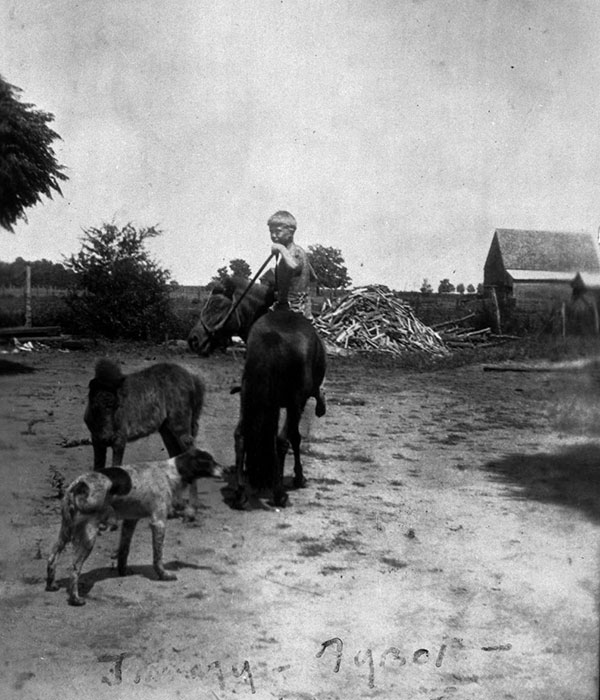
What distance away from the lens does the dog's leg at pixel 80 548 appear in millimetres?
3875

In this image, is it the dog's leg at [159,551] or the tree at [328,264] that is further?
the tree at [328,264]

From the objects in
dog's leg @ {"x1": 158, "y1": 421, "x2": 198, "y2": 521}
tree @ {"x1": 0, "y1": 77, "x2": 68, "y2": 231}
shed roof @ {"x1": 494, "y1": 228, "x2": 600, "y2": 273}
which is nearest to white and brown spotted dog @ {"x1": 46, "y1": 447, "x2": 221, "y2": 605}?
dog's leg @ {"x1": 158, "y1": 421, "x2": 198, "y2": 521}

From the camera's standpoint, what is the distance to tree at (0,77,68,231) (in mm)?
4812

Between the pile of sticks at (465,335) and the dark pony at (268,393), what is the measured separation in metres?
9.73

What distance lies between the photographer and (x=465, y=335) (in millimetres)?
19125

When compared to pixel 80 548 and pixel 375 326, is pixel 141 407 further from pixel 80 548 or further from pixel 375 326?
pixel 375 326

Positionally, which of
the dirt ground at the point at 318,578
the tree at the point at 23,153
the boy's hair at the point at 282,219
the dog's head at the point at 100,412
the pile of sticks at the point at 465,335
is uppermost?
the tree at the point at 23,153

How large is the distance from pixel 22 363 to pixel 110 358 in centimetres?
110

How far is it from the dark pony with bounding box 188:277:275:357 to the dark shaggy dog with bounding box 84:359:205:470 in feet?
1.97

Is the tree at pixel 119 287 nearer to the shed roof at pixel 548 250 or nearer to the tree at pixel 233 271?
the tree at pixel 233 271

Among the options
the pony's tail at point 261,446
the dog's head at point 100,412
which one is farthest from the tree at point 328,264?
the dog's head at point 100,412

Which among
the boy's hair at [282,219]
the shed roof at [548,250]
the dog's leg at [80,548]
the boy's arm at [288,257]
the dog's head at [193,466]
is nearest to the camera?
the dog's leg at [80,548]

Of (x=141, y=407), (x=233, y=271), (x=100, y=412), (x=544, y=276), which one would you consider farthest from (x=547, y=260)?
(x=100, y=412)

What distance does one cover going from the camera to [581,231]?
535 centimetres
